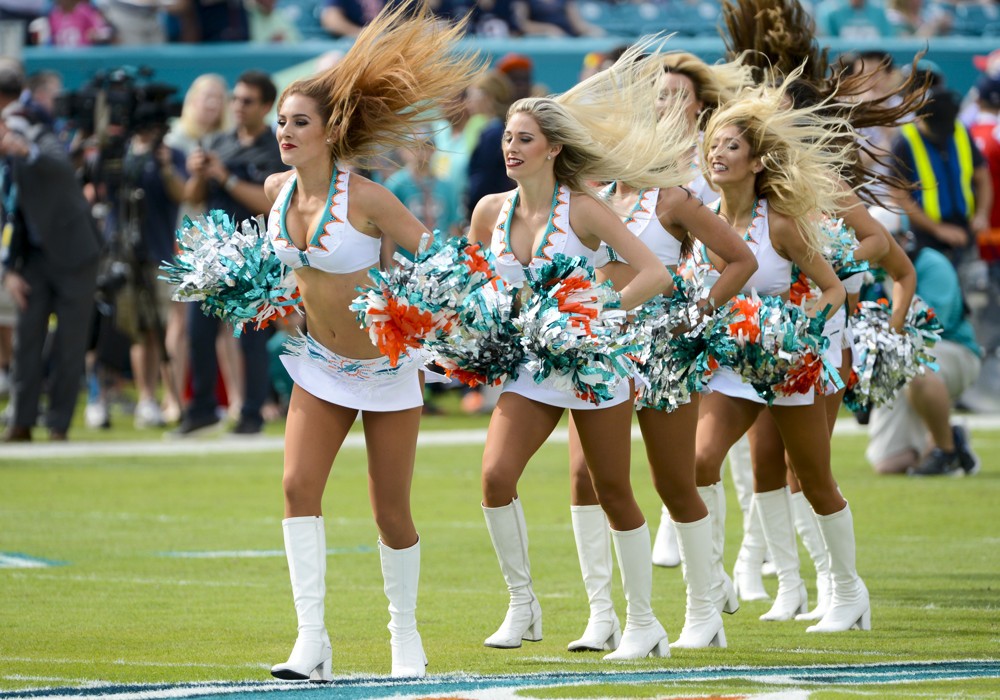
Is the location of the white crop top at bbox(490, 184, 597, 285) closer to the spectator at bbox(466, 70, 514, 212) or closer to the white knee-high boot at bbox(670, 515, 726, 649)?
the white knee-high boot at bbox(670, 515, 726, 649)

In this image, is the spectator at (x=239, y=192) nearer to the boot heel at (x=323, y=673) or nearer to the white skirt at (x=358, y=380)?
the white skirt at (x=358, y=380)

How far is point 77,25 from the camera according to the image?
17.1m

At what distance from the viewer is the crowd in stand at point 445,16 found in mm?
17109

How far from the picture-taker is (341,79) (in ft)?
17.5

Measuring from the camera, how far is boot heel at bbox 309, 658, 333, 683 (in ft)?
16.0

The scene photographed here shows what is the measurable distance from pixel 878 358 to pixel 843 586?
0.99 m

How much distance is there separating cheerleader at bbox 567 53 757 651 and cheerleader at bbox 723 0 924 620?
2.19 feet

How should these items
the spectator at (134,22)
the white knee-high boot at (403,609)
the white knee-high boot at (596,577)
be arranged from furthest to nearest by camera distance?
the spectator at (134,22) < the white knee-high boot at (596,577) < the white knee-high boot at (403,609)

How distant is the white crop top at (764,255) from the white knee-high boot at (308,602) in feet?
6.33

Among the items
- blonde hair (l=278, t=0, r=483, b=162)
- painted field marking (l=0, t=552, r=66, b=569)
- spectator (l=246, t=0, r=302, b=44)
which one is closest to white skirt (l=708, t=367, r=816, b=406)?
blonde hair (l=278, t=0, r=483, b=162)

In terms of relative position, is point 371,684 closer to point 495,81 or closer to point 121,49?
point 495,81

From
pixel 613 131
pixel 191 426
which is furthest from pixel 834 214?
pixel 191 426

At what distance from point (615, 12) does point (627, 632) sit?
14.7 metres

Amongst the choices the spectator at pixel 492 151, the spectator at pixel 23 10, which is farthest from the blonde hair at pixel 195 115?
the spectator at pixel 23 10
